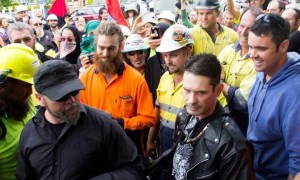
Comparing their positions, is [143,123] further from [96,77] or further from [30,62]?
[30,62]

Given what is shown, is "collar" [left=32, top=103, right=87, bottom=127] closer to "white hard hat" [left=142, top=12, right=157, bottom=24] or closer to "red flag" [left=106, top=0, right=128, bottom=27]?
"white hard hat" [left=142, top=12, right=157, bottom=24]

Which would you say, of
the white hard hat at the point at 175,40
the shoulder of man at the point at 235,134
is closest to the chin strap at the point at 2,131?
the shoulder of man at the point at 235,134

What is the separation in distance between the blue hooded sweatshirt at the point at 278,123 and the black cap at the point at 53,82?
129 centimetres

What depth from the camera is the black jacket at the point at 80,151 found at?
6.87 feet

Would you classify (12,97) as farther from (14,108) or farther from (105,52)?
(105,52)

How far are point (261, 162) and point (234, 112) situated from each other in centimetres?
74

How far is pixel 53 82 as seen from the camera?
211 centimetres

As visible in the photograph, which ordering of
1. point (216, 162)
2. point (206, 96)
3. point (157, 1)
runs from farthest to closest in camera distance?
point (157, 1), point (206, 96), point (216, 162)

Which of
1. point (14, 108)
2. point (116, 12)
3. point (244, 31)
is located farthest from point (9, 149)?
point (116, 12)

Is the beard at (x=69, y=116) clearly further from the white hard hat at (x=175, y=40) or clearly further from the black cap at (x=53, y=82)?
the white hard hat at (x=175, y=40)

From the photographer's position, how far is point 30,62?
7.93ft

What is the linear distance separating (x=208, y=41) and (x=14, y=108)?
2576 mm

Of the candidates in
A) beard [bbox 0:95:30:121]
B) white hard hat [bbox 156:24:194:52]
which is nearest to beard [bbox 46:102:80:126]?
beard [bbox 0:95:30:121]

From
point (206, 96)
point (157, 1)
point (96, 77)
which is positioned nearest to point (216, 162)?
point (206, 96)
